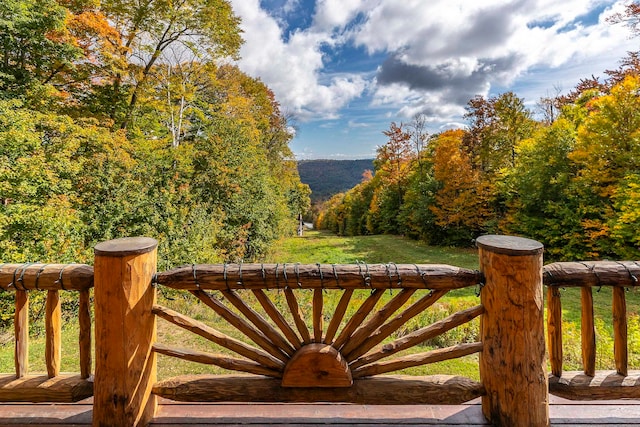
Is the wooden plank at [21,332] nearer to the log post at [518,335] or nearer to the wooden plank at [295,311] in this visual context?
the wooden plank at [295,311]

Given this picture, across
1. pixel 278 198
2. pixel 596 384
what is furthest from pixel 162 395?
pixel 278 198

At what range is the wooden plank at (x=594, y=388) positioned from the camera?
5.97ft

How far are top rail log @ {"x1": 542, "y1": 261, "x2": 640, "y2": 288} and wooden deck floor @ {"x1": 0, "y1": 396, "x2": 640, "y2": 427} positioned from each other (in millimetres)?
817

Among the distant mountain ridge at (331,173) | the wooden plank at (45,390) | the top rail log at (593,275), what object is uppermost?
the distant mountain ridge at (331,173)

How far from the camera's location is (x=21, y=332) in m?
1.92

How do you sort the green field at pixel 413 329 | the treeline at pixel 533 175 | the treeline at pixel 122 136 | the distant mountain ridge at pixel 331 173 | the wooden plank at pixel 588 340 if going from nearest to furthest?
1. the wooden plank at pixel 588 340
2. the green field at pixel 413 329
3. the treeline at pixel 122 136
4. the treeline at pixel 533 175
5. the distant mountain ridge at pixel 331 173

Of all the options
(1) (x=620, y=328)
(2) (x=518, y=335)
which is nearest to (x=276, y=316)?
(2) (x=518, y=335)

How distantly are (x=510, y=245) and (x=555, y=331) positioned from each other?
0.70m

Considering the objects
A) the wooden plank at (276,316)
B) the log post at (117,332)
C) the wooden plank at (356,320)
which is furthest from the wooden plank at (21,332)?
the wooden plank at (356,320)

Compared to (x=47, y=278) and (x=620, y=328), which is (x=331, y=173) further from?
(x=47, y=278)

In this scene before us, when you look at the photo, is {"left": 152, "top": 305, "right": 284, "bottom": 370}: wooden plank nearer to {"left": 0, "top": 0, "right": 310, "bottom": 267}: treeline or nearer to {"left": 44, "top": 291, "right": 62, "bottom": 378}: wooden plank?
{"left": 44, "top": 291, "right": 62, "bottom": 378}: wooden plank

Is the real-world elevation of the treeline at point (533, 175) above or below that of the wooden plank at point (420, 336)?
above

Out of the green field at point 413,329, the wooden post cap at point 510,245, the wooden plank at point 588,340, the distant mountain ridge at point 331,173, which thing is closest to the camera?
the wooden post cap at point 510,245

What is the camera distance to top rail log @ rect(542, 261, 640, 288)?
174 cm
